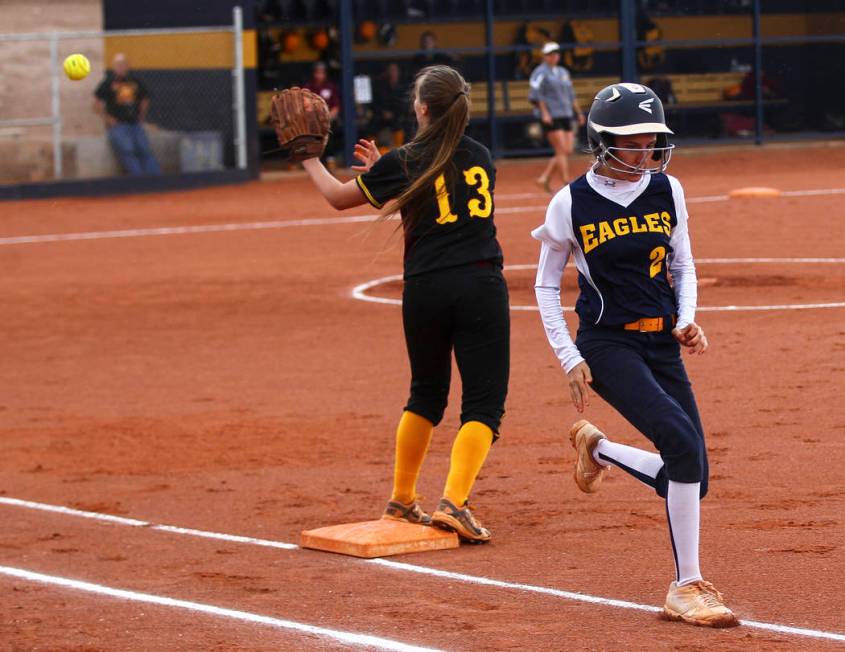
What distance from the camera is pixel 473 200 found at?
7070 millimetres

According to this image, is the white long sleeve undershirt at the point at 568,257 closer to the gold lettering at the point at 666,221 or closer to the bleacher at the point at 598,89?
the gold lettering at the point at 666,221

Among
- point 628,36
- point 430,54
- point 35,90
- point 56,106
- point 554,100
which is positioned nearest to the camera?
point 554,100

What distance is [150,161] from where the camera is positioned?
2956 cm

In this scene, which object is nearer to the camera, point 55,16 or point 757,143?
point 55,16

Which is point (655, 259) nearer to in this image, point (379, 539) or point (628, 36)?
point (379, 539)

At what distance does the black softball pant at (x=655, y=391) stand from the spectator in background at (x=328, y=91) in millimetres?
24448

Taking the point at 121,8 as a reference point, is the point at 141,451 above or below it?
below

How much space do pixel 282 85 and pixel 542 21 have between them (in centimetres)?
580

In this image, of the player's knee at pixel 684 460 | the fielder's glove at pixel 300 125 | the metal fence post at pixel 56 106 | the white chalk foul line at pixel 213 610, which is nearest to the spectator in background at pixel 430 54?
the metal fence post at pixel 56 106

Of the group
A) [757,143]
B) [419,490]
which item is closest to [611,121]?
[419,490]

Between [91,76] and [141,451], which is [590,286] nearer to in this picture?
[141,451]

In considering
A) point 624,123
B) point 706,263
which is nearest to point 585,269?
point 624,123

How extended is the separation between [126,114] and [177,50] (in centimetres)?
198

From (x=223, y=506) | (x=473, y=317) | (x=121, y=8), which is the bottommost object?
(x=223, y=506)
